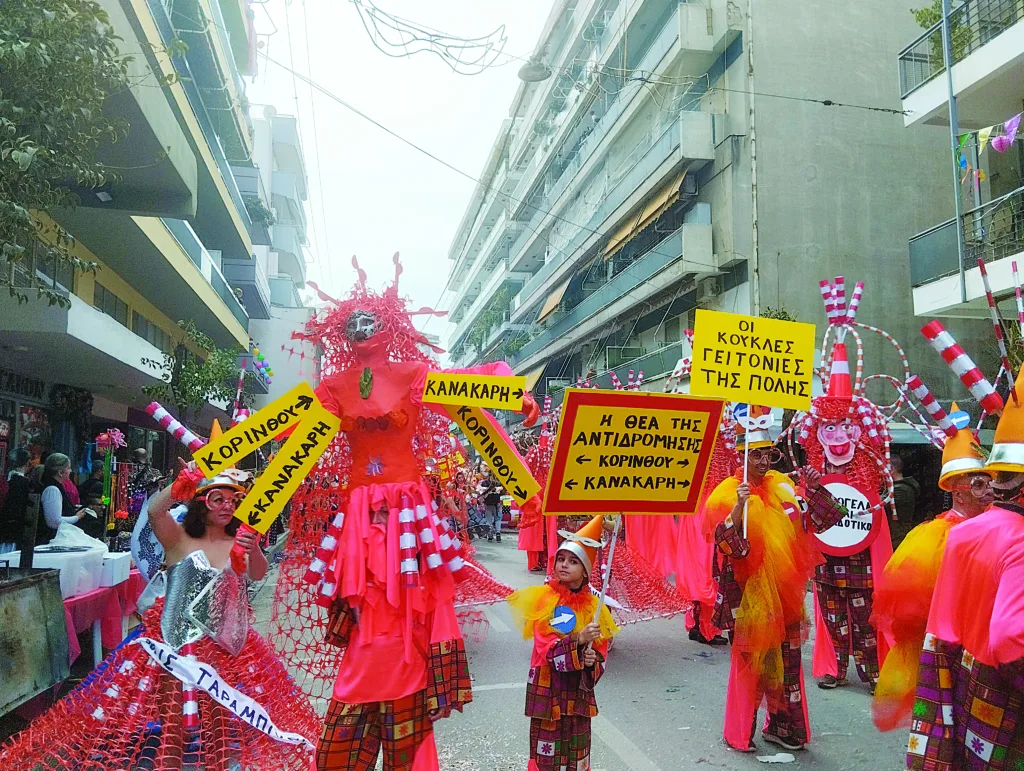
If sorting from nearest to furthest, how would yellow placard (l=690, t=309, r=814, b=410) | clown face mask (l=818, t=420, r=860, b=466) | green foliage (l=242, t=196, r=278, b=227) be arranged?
1. yellow placard (l=690, t=309, r=814, b=410)
2. clown face mask (l=818, t=420, r=860, b=466)
3. green foliage (l=242, t=196, r=278, b=227)

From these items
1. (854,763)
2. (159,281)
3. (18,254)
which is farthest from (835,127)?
(18,254)

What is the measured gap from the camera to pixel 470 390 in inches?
139

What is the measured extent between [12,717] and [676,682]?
4561 mm

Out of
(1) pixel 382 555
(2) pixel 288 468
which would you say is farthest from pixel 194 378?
(1) pixel 382 555

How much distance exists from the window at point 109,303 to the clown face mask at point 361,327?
1088 centimetres

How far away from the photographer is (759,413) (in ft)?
17.3

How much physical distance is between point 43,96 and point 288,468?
2563mm

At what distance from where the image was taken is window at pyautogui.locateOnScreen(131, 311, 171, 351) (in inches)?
656

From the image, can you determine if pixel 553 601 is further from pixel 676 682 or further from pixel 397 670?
pixel 676 682

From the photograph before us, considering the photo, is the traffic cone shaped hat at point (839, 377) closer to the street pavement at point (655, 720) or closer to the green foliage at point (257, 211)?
the street pavement at point (655, 720)

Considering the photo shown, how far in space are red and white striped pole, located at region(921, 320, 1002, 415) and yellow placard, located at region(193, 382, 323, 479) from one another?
97.0 inches

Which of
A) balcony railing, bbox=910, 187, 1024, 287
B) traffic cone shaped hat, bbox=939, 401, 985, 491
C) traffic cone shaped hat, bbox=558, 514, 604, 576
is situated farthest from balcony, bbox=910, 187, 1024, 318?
traffic cone shaped hat, bbox=558, 514, 604, 576

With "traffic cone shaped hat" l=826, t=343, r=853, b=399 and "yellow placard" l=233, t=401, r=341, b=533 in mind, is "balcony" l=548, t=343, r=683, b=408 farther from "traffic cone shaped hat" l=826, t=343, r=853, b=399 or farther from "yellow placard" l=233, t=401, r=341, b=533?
"yellow placard" l=233, t=401, r=341, b=533

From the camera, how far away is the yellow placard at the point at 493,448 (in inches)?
149
